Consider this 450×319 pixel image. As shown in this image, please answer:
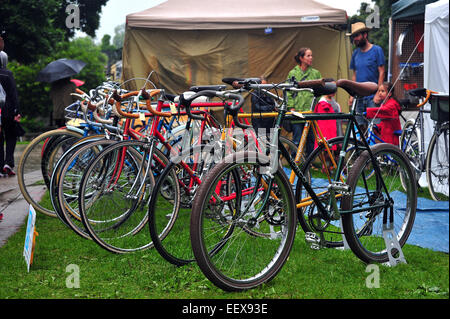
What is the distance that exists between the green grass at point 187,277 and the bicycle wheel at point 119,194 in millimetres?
158

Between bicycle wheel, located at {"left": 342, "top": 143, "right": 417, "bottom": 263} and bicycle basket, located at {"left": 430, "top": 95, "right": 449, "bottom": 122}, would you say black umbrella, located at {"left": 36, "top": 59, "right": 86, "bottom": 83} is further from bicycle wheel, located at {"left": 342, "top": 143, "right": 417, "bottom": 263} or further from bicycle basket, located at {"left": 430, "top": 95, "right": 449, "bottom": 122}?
bicycle basket, located at {"left": 430, "top": 95, "right": 449, "bottom": 122}

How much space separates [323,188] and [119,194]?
1.50m

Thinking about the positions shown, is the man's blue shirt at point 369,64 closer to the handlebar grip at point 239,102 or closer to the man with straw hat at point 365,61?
the man with straw hat at point 365,61

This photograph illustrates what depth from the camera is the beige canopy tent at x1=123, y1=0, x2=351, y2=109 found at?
31.1ft

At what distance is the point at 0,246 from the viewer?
15.1 feet

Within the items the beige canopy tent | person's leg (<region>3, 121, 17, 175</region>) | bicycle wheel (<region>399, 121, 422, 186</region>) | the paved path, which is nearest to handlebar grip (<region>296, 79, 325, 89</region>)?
the paved path

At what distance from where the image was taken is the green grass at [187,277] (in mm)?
3348

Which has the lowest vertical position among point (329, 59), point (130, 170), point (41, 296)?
point (41, 296)

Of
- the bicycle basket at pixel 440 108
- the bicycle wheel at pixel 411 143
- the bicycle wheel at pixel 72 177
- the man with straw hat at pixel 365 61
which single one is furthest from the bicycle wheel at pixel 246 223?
the man with straw hat at pixel 365 61

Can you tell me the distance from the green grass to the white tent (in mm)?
1101

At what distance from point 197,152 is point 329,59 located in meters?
6.44

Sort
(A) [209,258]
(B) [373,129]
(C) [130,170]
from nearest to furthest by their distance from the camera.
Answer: (A) [209,258] < (C) [130,170] < (B) [373,129]
